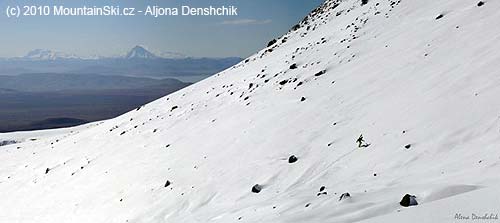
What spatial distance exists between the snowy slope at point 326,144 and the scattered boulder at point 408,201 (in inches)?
5.5

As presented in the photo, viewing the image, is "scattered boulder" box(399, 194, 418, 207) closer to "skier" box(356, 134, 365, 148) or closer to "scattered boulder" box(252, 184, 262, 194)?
"skier" box(356, 134, 365, 148)

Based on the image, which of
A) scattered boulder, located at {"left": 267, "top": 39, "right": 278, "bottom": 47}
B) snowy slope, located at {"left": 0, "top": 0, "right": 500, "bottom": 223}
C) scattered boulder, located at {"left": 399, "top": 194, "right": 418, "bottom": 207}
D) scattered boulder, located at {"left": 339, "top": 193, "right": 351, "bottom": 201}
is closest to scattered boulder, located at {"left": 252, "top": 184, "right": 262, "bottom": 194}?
snowy slope, located at {"left": 0, "top": 0, "right": 500, "bottom": 223}

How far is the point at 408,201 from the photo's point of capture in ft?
21.2

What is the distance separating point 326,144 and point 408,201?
214 inches

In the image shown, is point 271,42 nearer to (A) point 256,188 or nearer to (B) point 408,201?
(A) point 256,188

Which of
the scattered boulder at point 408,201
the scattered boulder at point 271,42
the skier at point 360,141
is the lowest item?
the scattered boulder at point 408,201

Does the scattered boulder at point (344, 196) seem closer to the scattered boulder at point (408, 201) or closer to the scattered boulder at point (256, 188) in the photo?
the scattered boulder at point (408, 201)

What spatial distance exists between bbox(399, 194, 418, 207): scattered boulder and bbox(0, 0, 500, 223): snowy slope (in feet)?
0.46

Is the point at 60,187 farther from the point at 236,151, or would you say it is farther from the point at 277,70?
the point at 277,70

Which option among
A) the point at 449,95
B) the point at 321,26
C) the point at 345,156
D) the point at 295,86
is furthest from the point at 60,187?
the point at 321,26

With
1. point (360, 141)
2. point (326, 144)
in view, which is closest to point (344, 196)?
point (360, 141)

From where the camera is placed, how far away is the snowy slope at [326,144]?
785cm

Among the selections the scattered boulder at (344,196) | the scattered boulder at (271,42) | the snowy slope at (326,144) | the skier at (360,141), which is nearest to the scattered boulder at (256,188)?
the snowy slope at (326,144)

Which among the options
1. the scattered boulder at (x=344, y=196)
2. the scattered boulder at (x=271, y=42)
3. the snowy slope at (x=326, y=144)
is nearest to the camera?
the scattered boulder at (x=344, y=196)
